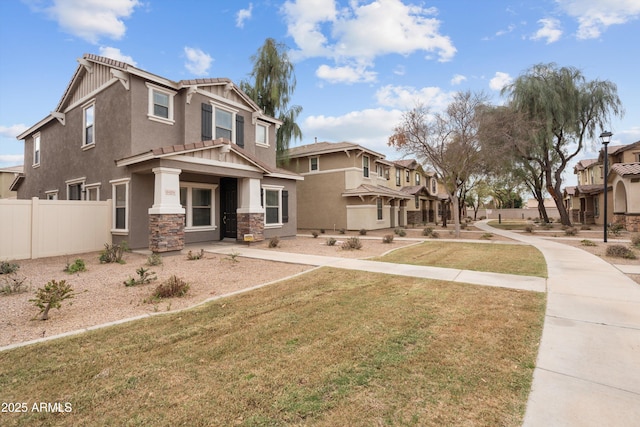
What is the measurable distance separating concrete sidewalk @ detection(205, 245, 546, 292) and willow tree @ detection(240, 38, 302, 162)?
15.6m

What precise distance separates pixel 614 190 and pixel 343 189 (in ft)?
60.9

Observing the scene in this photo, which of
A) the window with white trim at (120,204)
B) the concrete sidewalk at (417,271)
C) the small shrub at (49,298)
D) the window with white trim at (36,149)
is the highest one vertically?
the window with white trim at (36,149)

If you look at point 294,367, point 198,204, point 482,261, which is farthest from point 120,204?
point 482,261

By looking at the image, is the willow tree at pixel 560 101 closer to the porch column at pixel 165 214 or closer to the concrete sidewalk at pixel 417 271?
the concrete sidewalk at pixel 417 271

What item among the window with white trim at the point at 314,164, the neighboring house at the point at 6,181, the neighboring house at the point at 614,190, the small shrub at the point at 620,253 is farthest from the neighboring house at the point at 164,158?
the neighboring house at the point at 614,190

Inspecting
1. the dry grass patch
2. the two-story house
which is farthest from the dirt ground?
the two-story house

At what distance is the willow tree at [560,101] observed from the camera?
22156 mm

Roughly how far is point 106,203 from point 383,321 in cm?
1255

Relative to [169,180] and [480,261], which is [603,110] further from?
[169,180]

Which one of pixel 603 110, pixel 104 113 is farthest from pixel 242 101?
pixel 603 110

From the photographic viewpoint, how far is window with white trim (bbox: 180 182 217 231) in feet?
43.7

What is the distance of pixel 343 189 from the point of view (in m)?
22.7

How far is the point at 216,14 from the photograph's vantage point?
12891mm

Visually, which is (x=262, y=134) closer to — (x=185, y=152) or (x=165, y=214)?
(x=185, y=152)
